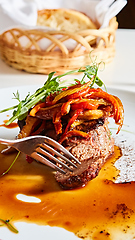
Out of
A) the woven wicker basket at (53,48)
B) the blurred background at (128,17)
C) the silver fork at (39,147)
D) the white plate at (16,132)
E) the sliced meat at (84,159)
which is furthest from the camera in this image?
the blurred background at (128,17)

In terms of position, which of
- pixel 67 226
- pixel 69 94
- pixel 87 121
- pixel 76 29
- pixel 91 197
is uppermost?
pixel 76 29

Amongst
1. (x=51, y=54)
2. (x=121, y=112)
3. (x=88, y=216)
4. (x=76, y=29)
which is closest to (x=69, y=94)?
(x=121, y=112)

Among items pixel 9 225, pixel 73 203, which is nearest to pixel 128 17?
pixel 73 203

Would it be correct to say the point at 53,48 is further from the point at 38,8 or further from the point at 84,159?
the point at 84,159

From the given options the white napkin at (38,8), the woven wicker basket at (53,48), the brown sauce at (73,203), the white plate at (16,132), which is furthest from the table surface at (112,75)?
the brown sauce at (73,203)

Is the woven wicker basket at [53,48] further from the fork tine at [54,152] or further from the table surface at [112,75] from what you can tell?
the fork tine at [54,152]

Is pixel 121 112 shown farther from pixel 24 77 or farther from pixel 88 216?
pixel 24 77

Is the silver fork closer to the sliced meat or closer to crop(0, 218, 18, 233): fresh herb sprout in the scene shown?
the sliced meat
